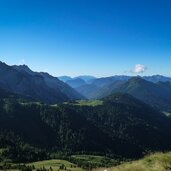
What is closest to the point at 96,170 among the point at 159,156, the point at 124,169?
the point at 124,169

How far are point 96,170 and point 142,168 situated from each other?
9.14 feet

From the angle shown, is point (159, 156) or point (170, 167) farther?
point (159, 156)

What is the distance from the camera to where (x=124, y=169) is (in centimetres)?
1977

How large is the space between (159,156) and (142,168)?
223cm

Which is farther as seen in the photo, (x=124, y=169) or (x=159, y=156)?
(x=159, y=156)

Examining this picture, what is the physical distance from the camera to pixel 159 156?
21609 millimetres

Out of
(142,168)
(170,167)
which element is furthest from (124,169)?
(170,167)

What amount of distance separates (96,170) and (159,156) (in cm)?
435

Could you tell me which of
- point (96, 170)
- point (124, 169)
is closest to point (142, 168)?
point (124, 169)

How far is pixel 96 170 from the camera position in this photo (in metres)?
20.4

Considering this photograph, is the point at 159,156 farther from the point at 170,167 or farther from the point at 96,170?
the point at 96,170

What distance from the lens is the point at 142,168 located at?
1991cm

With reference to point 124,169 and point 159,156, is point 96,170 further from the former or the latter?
point 159,156

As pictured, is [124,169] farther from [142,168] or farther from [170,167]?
[170,167]
